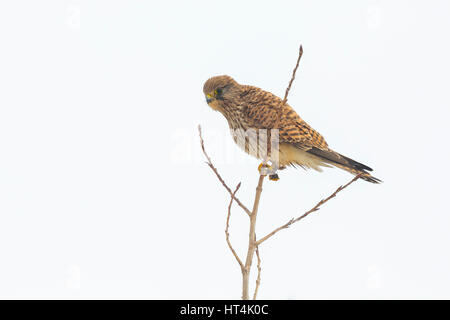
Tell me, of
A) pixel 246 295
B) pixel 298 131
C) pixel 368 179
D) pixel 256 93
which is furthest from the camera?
pixel 256 93

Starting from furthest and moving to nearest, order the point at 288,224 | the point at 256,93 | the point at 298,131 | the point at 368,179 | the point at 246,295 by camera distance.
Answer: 1. the point at 256,93
2. the point at 298,131
3. the point at 368,179
4. the point at 288,224
5. the point at 246,295

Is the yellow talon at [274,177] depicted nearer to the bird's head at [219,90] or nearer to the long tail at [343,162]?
the long tail at [343,162]

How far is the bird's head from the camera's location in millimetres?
2215

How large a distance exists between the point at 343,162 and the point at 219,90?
2.45ft

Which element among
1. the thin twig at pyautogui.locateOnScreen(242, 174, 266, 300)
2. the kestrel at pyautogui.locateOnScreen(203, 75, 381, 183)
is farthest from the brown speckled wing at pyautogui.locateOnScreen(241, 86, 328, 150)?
the thin twig at pyautogui.locateOnScreen(242, 174, 266, 300)

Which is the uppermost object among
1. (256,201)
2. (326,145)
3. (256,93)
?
(256,93)

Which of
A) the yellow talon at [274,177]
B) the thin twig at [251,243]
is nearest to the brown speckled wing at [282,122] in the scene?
the yellow talon at [274,177]

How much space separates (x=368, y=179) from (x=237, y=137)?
28.9 inches

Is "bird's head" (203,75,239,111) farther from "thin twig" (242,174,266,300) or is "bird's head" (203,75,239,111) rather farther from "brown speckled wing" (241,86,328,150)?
"thin twig" (242,174,266,300)

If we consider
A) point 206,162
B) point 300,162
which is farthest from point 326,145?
point 206,162

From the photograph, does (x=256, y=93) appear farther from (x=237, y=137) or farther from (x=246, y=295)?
(x=246, y=295)

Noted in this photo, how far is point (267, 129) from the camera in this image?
2.17m

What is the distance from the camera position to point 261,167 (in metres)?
2.03

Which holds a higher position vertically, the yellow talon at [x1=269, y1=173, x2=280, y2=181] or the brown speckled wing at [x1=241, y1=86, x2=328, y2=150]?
the brown speckled wing at [x1=241, y1=86, x2=328, y2=150]
